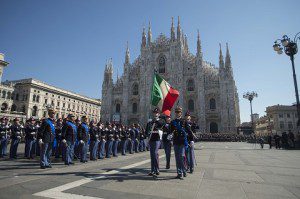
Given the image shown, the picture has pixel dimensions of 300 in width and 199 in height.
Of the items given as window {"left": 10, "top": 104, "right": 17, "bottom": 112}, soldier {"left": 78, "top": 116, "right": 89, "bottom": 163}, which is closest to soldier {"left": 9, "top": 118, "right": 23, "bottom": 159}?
soldier {"left": 78, "top": 116, "right": 89, "bottom": 163}

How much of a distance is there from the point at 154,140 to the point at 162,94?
4.30 metres

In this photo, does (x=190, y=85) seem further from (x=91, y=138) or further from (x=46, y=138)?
(x=46, y=138)

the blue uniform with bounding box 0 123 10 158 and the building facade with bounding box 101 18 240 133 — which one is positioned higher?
the building facade with bounding box 101 18 240 133

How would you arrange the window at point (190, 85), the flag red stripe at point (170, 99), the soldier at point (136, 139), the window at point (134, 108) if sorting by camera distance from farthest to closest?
1. the window at point (134, 108)
2. the window at point (190, 85)
3. the soldier at point (136, 139)
4. the flag red stripe at point (170, 99)

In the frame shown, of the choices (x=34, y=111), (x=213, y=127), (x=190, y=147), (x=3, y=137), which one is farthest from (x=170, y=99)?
(x=34, y=111)

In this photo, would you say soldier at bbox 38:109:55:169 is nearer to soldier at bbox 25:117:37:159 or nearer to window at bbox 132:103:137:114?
soldier at bbox 25:117:37:159

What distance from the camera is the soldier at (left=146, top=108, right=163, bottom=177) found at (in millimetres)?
5812

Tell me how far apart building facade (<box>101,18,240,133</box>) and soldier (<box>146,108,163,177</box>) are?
35.0m

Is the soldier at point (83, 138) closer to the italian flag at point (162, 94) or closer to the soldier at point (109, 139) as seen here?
the soldier at point (109, 139)

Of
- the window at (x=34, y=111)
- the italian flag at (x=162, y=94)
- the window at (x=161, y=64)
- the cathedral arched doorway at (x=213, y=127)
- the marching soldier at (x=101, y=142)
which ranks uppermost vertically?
the window at (x=161, y=64)

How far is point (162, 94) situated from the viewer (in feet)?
33.0

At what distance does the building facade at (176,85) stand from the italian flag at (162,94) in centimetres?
3140

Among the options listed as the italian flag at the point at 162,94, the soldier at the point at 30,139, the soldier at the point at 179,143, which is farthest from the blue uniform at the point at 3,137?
the soldier at the point at 179,143

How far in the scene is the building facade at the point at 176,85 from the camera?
130 ft
